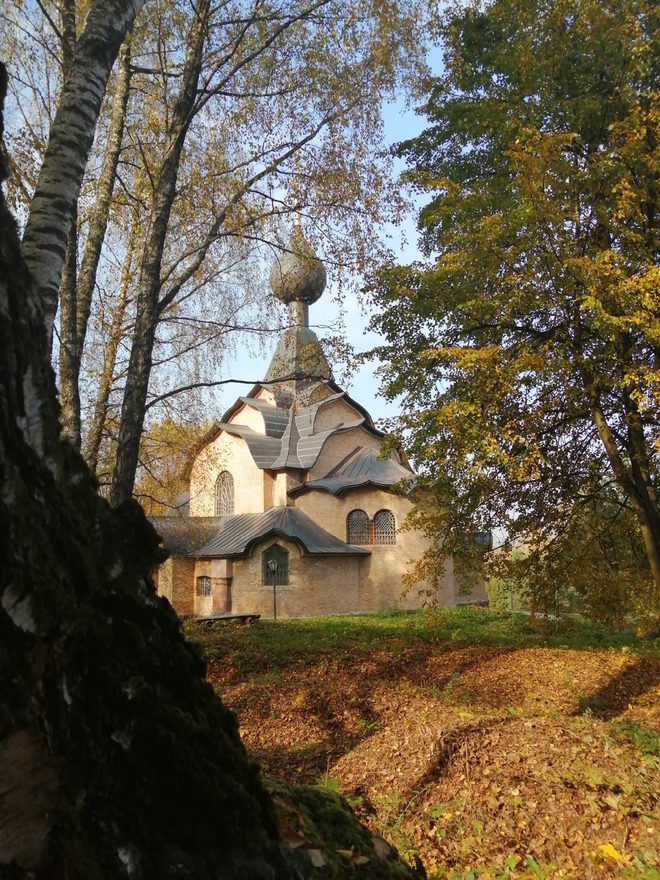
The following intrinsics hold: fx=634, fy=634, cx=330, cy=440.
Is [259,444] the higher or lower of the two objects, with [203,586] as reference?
higher

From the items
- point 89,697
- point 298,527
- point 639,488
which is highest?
point 298,527

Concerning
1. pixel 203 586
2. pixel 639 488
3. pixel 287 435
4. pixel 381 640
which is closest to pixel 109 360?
pixel 381 640

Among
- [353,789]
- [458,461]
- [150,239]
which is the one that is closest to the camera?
[353,789]

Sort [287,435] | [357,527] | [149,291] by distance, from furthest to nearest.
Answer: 1. [287,435]
2. [357,527]
3. [149,291]

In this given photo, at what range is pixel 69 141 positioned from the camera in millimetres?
4699

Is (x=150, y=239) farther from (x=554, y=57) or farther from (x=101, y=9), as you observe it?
(x=554, y=57)

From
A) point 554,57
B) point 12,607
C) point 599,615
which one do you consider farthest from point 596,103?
point 12,607

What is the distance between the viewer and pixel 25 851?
0.99 metres

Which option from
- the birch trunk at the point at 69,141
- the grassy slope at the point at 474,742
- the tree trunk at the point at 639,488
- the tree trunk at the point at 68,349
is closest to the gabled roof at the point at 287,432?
the grassy slope at the point at 474,742

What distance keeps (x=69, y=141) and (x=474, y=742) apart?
541 cm

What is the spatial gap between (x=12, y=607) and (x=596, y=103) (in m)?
10.7

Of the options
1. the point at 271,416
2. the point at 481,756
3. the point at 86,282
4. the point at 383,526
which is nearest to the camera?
the point at 481,756

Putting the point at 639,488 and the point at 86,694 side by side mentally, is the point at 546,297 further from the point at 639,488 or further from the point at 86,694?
the point at 86,694

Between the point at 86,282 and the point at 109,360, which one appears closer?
the point at 86,282
